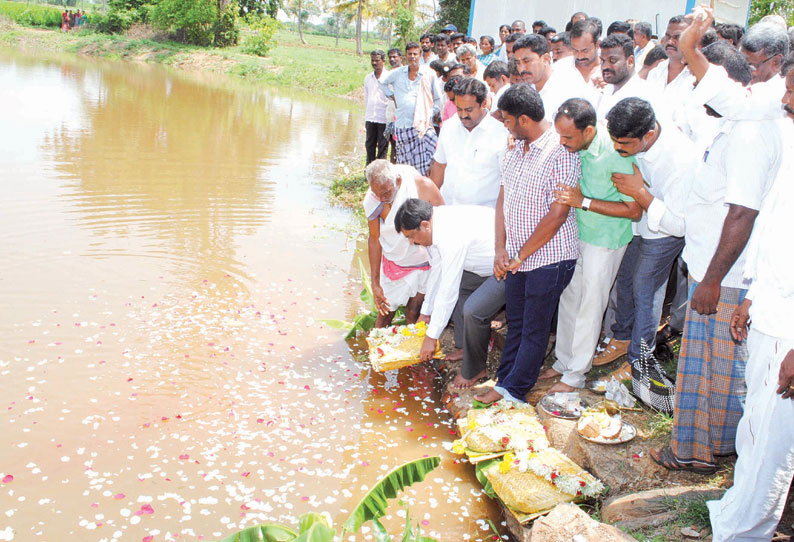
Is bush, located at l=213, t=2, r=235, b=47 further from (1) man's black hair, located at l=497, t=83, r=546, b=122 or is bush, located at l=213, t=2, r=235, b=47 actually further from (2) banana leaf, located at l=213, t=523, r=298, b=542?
(2) banana leaf, located at l=213, t=523, r=298, b=542

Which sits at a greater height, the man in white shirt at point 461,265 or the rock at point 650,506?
the man in white shirt at point 461,265

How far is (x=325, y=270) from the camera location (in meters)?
7.94

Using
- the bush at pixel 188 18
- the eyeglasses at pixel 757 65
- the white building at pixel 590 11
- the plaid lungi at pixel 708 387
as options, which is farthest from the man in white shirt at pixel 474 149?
the bush at pixel 188 18

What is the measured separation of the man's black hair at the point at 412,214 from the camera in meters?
4.73

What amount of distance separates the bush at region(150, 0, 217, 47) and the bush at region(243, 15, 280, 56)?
227 centimetres

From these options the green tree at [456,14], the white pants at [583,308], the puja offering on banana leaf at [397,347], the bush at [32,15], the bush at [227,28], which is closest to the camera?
the white pants at [583,308]

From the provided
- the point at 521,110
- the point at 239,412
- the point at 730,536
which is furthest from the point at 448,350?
the point at 730,536

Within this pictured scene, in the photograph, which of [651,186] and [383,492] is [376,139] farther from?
[383,492]

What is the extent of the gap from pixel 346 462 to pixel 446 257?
1604 millimetres

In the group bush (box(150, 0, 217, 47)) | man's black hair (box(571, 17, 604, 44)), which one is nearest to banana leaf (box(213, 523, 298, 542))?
man's black hair (box(571, 17, 604, 44))

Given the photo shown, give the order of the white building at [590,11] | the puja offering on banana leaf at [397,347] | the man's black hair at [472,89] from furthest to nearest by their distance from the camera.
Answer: the white building at [590,11] < the man's black hair at [472,89] < the puja offering on banana leaf at [397,347]

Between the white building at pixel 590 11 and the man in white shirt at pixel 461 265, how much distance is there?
7.23 metres

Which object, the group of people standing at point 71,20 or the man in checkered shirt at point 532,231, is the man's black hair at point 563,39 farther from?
the group of people standing at point 71,20

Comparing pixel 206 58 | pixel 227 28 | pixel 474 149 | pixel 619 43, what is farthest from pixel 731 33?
pixel 227 28
